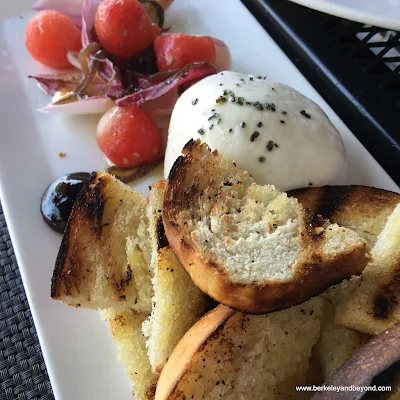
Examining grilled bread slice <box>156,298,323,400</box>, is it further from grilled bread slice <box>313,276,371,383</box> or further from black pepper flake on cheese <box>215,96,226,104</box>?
black pepper flake on cheese <box>215,96,226,104</box>

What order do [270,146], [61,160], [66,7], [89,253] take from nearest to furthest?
1. [89,253]
2. [270,146]
3. [61,160]
4. [66,7]

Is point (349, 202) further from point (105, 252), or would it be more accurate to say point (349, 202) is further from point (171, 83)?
point (171, 83)

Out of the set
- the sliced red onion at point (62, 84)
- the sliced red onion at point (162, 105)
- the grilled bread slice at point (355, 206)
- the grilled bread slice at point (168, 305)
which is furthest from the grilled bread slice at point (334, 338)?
the sliced red onion at point (62, 84)

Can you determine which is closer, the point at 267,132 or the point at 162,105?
the point at 267,132

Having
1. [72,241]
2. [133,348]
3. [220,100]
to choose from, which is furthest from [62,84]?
[133,348]

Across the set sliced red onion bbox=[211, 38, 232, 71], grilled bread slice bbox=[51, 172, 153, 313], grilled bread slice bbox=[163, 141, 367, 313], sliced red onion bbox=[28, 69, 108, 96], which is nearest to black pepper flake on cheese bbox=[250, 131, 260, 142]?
grilled bread slice bbox=[163, 141, 367, 313]

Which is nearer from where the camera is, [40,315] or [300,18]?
[40,315]

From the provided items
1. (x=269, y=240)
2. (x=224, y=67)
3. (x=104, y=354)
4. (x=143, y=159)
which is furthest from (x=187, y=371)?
(x=224, y=67)

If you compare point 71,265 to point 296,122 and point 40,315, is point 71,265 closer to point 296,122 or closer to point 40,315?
point 40,315
